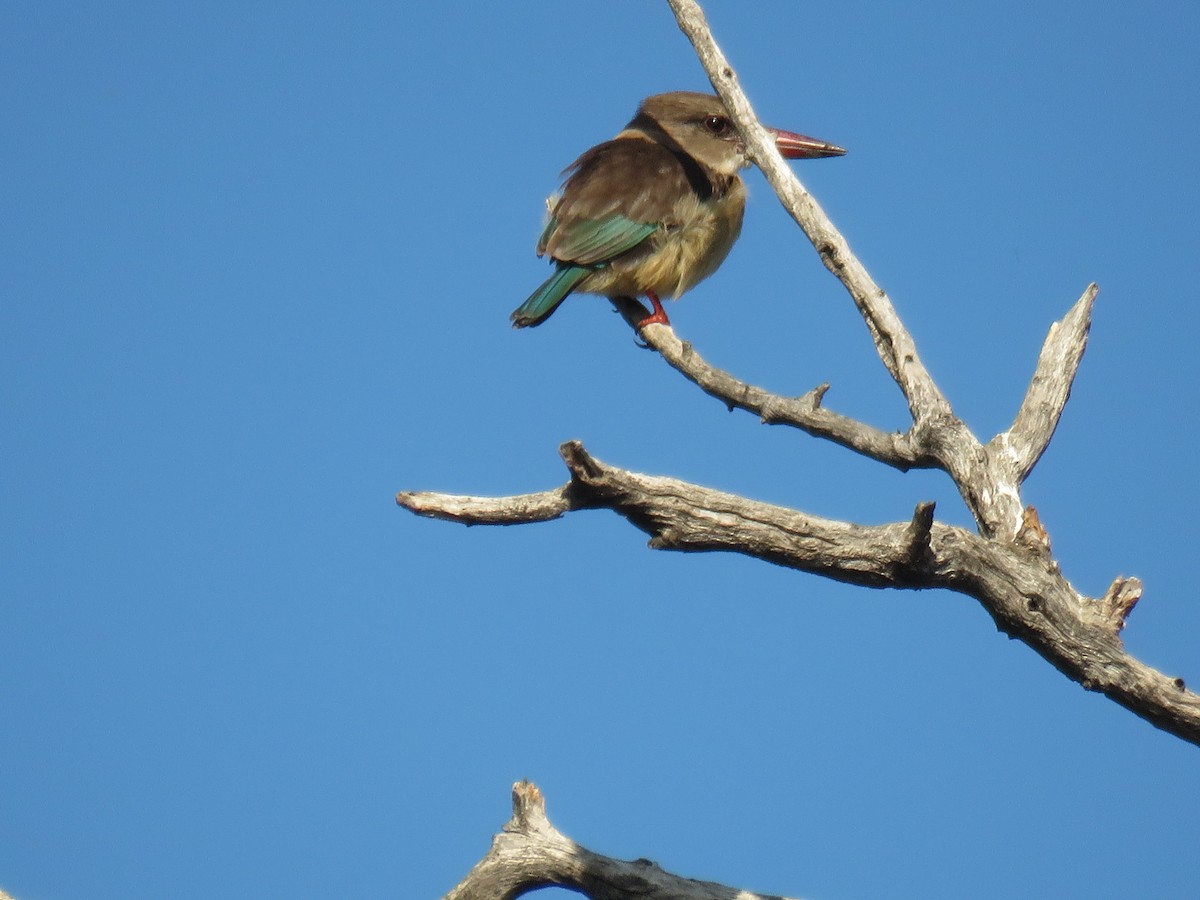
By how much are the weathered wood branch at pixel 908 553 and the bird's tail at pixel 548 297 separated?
78.9 inches

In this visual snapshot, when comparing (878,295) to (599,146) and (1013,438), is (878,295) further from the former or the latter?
(599,146)

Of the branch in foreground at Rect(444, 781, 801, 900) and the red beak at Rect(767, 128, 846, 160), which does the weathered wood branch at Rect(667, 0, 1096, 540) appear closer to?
the branch in foreground at Rect(444, 781, 801, 900)

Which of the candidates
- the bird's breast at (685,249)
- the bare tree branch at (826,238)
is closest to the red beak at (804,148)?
the bird's breast at (685,249)

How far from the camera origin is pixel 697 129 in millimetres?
5574

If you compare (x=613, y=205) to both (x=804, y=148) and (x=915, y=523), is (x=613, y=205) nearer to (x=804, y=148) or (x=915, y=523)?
(x=804, y=148)

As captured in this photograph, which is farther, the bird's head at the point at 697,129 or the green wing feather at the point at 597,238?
the bird's head at the point at 697,129

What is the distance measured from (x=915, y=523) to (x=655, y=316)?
2.52 meters

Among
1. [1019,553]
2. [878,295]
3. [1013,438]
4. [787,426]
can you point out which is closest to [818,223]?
[878,295]

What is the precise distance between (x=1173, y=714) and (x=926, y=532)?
61 cm

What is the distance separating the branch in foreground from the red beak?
289 centimetres

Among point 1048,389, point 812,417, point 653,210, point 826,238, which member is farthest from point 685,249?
point 1048,389

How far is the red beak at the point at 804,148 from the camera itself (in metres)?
5.15

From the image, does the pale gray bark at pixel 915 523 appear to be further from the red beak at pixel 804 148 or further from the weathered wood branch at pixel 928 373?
the red beak at pixel 804 148

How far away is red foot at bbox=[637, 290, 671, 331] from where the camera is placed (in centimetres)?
487
